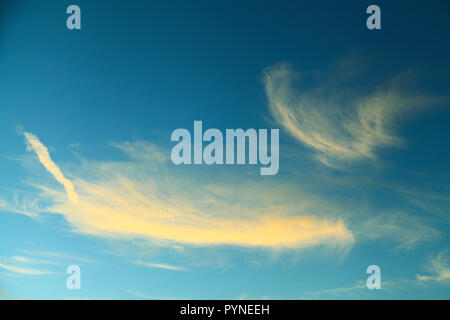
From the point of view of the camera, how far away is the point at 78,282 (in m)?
5.41

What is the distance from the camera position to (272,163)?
18.1ft
